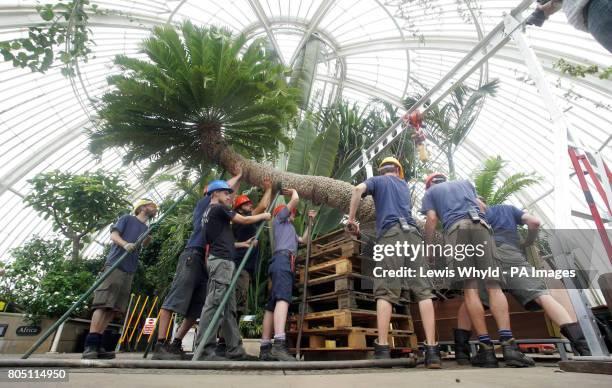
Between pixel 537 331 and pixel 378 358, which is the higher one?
pixel 537 331

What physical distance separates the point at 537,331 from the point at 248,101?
169 inches

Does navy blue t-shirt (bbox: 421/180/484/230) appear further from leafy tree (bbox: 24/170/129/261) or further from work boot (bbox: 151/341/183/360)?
leafy tree (bbox: 24/170/129/261)

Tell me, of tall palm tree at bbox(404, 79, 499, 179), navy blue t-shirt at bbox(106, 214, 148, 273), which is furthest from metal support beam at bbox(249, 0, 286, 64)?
navy blue t-shirt at bbox(106, 214, 148, 273)

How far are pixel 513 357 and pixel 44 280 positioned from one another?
9.33 metres

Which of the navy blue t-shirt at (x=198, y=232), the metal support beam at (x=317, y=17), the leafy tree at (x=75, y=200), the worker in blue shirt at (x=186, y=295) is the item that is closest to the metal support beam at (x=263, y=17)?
the metal support beam at (x=317, y=17)

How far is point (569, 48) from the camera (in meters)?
10.5

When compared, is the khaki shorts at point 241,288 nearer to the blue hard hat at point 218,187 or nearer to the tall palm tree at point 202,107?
the blue hard hat at point 218,187

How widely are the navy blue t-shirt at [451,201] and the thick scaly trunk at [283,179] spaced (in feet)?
3.94

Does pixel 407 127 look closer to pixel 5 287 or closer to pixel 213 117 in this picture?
pixel 213 117

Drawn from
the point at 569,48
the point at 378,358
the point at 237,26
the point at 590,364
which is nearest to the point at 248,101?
the point at 378,358

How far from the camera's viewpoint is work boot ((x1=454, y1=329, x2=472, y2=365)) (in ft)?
10.2

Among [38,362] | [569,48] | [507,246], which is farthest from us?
[569,48]

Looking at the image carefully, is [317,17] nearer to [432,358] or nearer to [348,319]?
[348,319]

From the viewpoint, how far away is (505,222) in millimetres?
3645
